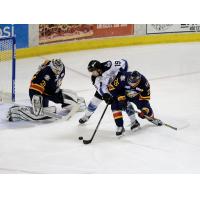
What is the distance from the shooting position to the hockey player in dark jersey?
3.55 meters

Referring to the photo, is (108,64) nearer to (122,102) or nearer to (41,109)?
(122,102)

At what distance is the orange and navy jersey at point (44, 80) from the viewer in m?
3.83

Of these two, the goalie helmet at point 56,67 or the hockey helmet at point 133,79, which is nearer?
the hockey helmet at point 133,79

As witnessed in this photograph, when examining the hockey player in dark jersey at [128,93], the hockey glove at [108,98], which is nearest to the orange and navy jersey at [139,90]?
the hockey player in dark jersey at [128,93]

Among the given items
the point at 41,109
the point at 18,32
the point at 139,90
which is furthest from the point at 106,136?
the point at 18,32

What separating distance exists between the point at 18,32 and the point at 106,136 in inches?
44.7

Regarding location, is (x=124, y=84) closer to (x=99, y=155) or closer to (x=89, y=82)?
(x=99, y=155)

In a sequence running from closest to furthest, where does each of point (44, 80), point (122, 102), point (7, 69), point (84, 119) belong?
point (122, 102) → point (84, 119) → point (44, 80) → point (7, 69)

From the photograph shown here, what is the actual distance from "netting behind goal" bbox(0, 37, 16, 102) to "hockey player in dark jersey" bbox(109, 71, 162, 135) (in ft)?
2.64

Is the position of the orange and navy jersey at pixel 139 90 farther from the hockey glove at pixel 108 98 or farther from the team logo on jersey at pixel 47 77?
the team logo on jersey at pixel 47 77

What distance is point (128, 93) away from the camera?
3.64 metres

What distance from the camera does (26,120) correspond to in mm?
3842

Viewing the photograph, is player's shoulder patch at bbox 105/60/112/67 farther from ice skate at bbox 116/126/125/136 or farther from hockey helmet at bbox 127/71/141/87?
ice skate at bbox 116/126/125/136

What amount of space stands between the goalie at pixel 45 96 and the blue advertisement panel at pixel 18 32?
0.96 ft
